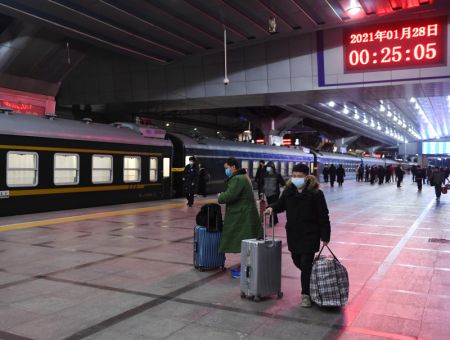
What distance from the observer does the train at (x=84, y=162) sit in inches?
496

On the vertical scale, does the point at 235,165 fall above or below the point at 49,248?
above

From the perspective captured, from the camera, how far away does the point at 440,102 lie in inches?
1345

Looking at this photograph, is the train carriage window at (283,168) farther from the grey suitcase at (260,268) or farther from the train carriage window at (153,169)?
the grey suitcase at (260,268)

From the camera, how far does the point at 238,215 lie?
6258 mm

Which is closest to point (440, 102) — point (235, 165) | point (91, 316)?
point (235, 165)

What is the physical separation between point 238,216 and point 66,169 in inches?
370

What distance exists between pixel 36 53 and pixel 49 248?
39.3 feet

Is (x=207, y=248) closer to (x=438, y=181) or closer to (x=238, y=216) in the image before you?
(x=238, y=216)

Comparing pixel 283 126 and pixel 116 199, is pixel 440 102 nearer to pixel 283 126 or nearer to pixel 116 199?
pixel 283 126

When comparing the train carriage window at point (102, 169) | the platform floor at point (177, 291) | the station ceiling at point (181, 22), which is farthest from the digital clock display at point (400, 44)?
the train carriage window at point (102, 169)

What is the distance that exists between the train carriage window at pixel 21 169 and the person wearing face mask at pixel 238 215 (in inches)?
324

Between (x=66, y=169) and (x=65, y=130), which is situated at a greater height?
(x=65, y=130)

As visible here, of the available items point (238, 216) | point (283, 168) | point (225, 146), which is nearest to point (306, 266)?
point (238, 216)

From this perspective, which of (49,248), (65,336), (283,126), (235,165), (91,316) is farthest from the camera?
(283,126)
